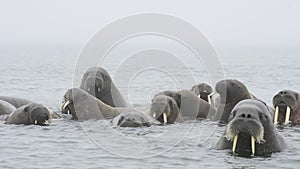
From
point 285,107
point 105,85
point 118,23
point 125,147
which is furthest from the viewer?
point 105,85

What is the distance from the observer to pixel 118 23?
14383 mm

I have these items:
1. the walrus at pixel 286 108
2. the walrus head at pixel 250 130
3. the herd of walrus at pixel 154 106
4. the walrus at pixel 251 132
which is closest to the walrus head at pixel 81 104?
the herd of walrus at pixel 154 106

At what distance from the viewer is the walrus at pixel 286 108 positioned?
15477 millimetres

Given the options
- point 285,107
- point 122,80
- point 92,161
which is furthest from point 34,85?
point 92,161

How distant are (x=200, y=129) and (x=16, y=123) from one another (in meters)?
4.07

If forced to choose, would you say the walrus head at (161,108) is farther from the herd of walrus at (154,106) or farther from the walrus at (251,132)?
the walrus at (251,132)

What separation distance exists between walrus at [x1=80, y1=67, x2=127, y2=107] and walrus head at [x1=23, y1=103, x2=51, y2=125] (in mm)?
2534

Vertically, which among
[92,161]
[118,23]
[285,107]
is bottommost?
[92,161]

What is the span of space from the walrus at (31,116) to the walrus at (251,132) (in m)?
4.94

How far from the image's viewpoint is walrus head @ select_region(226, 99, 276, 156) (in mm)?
10805

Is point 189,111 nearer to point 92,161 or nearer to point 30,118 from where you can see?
point 30,118

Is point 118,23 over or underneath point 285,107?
over

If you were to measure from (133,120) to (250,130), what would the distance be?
4.01 m

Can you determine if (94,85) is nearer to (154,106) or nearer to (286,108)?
(154,106)
